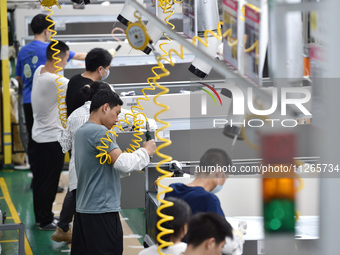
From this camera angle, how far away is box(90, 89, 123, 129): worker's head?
4410 mm

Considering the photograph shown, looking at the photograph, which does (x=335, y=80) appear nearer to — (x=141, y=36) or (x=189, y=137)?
(x=141, y=36)

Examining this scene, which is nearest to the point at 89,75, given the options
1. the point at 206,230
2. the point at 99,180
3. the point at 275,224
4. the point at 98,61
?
the point at 98,61

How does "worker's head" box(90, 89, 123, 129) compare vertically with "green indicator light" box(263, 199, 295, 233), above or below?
above

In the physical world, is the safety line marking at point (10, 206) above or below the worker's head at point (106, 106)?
below

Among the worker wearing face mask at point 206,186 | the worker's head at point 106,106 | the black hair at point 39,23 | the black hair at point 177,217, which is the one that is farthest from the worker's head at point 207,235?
the black hair at point 39,23

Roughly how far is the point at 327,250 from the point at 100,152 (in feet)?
8.94

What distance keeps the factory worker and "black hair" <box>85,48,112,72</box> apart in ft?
3.47

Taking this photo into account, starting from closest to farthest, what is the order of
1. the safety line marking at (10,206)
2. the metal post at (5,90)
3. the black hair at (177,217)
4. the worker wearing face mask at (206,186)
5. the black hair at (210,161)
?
the black hair at (177,217) < the worker wearing face mask at (206,186) < the black hair at (210,161) < the safety line marking at (10,206) < the metal post at (5,90)

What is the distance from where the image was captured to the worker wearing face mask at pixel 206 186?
3.83 meters

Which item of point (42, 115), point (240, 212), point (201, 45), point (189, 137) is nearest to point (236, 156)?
point (189, 137)

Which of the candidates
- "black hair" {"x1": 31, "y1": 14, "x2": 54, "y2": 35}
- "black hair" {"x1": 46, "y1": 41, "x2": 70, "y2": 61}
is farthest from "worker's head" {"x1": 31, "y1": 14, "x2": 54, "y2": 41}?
"black hair" {"x1": 46, "y1": 41, "x2": 70, "y2": 61}

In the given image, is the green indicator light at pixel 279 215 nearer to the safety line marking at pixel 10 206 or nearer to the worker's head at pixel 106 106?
the worker's head at pixel 106 106

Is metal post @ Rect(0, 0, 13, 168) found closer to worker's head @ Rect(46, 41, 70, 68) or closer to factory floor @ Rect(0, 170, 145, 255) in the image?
factory floor @ Rect(0, 170, 145, 255)

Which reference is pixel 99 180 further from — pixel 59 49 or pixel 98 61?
pixel 59 49
